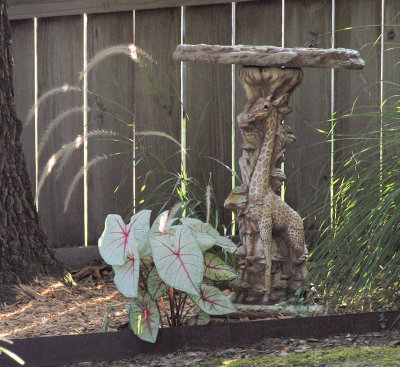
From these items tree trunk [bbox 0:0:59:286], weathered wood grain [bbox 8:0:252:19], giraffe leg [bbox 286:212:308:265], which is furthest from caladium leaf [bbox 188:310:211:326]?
weathered wood grain [bbox 8:0:252:19]

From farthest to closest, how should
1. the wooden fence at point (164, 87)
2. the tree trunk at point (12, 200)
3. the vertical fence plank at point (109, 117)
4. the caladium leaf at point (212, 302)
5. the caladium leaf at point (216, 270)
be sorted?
→ the vertical fence plank at point (109, 117), the wooden fence at point (164, 87), the tree trunk at point (12, 200), the caladium leaf at point (216, 270), the caladium leaf at point (212, 302)

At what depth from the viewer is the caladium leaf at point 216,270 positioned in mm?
2486

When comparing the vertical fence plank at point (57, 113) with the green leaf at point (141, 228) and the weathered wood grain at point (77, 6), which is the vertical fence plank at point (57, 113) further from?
the green leaf at point (141, 228)

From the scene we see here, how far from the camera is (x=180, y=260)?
2273 mm

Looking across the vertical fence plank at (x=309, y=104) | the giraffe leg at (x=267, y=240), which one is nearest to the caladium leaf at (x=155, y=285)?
the giraffe leg at (x=267, y=240)

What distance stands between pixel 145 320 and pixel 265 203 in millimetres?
641

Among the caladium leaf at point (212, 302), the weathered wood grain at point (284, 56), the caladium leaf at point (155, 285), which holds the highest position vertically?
the weathered wood grain at point (284, 56)

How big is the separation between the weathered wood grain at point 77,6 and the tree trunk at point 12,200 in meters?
0.56

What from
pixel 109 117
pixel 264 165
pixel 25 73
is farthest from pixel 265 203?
pixel 25 73

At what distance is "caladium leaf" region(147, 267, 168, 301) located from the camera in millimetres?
2389

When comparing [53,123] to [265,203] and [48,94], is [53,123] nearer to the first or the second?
[48,94]

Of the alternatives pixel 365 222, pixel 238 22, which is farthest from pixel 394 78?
pixel 365 222

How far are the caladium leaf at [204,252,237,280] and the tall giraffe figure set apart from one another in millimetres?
193

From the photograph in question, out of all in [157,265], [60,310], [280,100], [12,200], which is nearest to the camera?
[157,265]
